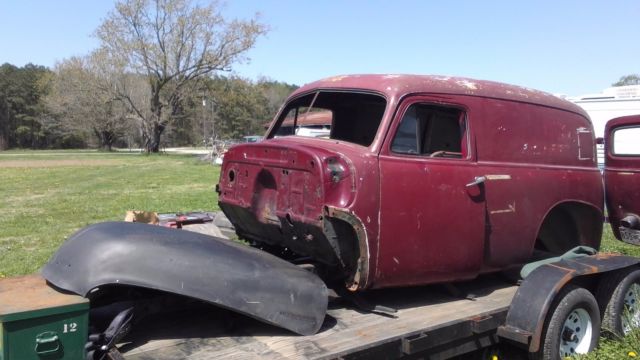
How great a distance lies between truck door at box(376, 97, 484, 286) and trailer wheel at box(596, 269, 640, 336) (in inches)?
42.6

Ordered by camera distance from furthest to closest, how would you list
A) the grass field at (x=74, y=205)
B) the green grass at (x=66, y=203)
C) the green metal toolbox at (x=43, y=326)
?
the green grass at (x=66, y=203) < the grass field at (x=74, y=205) < the green metal toolbox at (x=43, y=326)

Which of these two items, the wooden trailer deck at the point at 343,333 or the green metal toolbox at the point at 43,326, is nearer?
the green metal toolbox at the point at 43,326

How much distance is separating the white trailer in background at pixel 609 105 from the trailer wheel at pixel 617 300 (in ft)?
39.2

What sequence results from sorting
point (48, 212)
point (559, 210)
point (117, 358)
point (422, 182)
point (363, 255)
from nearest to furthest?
point (117, 358), point (363, 255), point (422, 182), point (559, 210), point (48, 212)

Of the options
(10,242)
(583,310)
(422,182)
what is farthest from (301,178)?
(10,242)

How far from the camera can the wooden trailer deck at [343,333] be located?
3105mm

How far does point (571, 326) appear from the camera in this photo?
4.17 meters

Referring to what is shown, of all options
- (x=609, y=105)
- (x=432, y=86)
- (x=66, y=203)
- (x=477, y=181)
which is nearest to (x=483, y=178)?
(x=477, y=181)

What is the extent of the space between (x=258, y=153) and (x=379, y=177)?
946 millimetres

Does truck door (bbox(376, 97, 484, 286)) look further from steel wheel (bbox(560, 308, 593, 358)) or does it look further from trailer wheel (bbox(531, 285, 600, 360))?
steel wheel (bbox(560, 308, 593, 358))

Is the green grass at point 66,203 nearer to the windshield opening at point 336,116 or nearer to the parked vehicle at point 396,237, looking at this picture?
the windshield opening at point 336,116

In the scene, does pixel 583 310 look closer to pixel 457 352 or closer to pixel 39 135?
pixel 457 352

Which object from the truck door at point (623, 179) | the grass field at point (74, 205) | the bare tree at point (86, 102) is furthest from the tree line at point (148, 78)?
the truck door at point (623, 179)

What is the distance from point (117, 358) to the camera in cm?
→ 279
